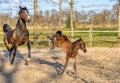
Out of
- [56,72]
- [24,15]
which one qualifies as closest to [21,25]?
[24,15]

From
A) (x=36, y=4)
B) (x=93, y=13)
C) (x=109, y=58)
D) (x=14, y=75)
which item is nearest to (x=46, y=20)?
(x=93, y=13)

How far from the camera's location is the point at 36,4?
18172 mm

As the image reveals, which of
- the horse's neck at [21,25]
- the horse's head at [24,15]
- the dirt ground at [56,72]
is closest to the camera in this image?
the dirt ground at [56,72]

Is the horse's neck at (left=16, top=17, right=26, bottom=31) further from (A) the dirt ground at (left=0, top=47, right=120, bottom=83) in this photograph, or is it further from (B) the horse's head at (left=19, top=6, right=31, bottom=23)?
(A) the dirt ground at (left=0, top=47, right=120, bottom=83)

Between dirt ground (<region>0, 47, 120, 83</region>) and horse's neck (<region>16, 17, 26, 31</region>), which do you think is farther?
horse's neck (<region>16, 17, 26, 31</region>)

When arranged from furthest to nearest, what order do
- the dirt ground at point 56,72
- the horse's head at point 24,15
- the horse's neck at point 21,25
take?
the horse's neck at point 21,25 < the horse's head at point 24,15 < the dirt ground at point 56,72

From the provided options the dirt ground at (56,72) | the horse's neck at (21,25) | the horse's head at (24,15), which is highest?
the horse's head at (24,15)

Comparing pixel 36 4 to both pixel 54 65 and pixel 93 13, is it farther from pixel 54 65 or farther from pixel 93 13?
pixel 93 13

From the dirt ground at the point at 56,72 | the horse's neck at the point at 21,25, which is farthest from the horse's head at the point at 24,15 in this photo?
the dirt ground at the point at 56,72

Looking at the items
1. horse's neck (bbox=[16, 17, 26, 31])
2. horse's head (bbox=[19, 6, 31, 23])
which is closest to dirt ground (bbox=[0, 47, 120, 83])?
horse's neck (bbox=[16, 17, 26, 31])

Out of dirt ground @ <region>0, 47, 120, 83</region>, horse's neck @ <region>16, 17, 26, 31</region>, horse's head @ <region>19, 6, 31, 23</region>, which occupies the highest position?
horse's head @ <region>19, 6, 31, 23</region>

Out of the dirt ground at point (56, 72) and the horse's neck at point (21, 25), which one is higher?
the horse's neck at point (21, 25)

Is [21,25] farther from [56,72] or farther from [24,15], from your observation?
[56,72]

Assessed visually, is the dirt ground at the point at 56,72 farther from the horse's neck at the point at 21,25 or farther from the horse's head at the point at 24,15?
the horse's head at the point at 24,15
